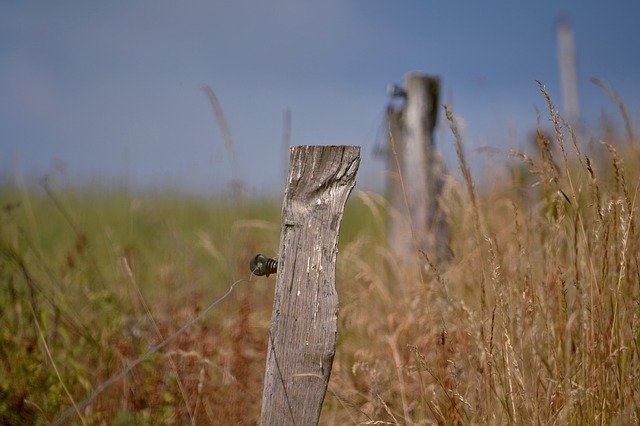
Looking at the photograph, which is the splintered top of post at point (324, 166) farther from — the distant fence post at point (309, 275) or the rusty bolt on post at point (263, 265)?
the rusty bolt on post at point (263, 265)

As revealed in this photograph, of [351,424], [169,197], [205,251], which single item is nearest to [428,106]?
[351,424]

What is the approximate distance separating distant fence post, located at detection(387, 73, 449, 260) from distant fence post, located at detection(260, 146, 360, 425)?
231 cm

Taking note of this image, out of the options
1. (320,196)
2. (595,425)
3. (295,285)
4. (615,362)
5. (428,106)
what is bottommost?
(595,425)

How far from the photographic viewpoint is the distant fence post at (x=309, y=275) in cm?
185

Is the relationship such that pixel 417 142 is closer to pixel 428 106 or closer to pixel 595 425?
pixel 428 106

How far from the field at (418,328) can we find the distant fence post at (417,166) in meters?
0.24

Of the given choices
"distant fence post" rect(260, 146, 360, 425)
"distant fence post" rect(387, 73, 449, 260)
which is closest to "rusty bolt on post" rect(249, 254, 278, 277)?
"distant fence post" rect(260, 146, 360, 425)

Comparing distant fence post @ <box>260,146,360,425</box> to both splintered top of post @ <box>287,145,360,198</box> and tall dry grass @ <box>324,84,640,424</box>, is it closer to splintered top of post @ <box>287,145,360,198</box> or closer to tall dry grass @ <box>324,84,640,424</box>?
splintered top of post @ <box>287,145,360,198</box>

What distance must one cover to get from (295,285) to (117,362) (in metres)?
1.70

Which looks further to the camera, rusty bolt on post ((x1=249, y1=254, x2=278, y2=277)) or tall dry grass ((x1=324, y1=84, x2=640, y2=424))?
rusty bolt on post ((x1=249, y1=254, x2=278, y2=277))

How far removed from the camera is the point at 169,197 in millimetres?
10148

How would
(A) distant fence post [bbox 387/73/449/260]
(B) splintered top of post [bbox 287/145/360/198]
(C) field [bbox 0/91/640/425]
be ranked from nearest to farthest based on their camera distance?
(B) splintered top of post [bbox 287/145/360/198]
(C) field [bbox 0/91/640/425]
(A) distant fence post [bbox 387/73/449/260]

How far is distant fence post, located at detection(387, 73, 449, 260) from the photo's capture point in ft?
13.8

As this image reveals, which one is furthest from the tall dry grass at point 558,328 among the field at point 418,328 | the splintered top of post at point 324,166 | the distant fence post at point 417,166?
the distant fence post at point 417,166
